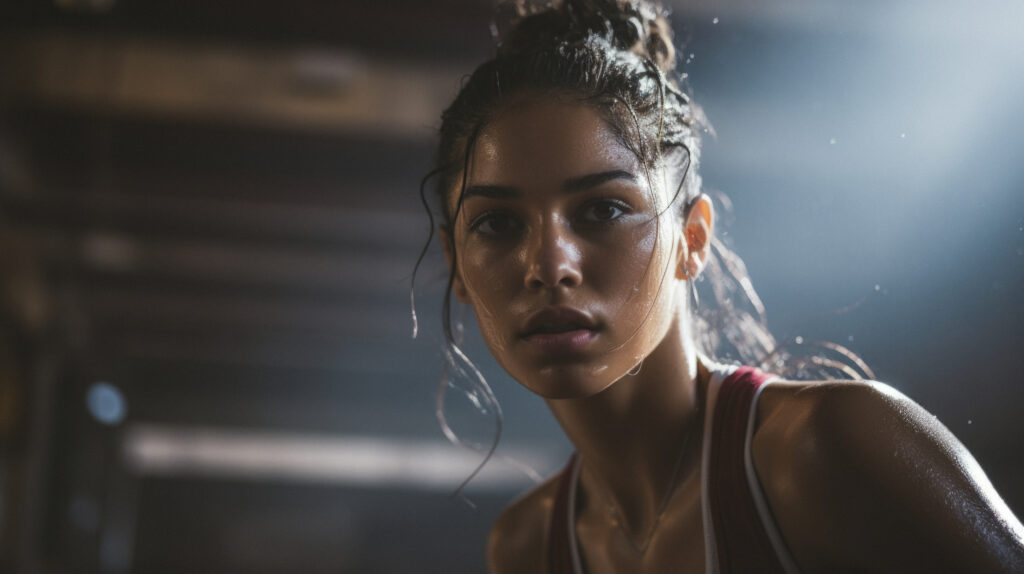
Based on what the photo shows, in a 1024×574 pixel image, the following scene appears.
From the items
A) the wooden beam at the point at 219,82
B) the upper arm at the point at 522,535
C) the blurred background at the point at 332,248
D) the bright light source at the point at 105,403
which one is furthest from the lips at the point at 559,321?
the bright light source at the point at 105,403

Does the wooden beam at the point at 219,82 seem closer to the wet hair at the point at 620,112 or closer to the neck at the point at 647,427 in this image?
the wet hair at the point at 620,112

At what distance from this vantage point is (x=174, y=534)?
280 inches

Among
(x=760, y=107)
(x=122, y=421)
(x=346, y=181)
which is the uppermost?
(x=760, y=107)

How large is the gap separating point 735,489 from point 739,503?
11 mm

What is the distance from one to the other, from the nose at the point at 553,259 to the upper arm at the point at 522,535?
0.37 m

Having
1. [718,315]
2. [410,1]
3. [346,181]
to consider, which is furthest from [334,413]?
[718,315]

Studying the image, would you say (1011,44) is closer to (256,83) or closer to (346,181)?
(256,83)

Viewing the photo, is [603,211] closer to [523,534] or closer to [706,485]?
[706,485]

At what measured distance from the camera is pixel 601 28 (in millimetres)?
→ 819

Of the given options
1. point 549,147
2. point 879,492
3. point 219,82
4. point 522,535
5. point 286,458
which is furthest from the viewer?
point 286,458

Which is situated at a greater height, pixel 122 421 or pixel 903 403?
pixel 903 403

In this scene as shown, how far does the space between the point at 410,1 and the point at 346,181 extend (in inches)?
48.7

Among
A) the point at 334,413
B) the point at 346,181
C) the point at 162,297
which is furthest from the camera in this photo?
the point at 334,413

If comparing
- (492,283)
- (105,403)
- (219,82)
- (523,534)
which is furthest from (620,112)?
(105,403)
